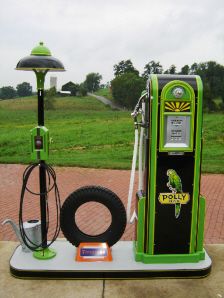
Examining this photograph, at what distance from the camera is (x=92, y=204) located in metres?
7.29

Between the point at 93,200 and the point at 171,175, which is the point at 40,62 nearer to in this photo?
the point at 93,200

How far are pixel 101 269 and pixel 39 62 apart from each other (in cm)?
228

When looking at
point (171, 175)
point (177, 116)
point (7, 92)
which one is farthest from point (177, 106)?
point (7, 92)

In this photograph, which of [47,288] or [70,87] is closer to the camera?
[47,288]

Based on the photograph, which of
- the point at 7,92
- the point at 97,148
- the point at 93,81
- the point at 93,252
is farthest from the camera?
the point at 93,81

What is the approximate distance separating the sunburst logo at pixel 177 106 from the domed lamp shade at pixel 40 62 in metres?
1.16

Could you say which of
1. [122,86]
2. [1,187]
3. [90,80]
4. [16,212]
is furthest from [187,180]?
[90,80]


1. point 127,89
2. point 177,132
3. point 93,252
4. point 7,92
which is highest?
point 7,92

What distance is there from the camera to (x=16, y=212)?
693 centimetres

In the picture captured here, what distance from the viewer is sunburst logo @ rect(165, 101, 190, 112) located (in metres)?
3.95

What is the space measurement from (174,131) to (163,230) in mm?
1107

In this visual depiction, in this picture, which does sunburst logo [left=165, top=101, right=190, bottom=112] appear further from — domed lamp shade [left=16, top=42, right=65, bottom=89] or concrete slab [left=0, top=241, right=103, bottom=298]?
concrete slab [left=0, top=241, right=103, bottom=298]

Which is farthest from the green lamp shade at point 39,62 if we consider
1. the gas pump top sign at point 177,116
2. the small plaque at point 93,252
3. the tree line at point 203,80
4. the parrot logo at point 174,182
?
the tree line at point 203,80

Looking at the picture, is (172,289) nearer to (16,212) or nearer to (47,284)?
(47,284)
